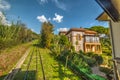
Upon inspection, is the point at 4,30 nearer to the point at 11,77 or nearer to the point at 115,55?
the point at 11,77

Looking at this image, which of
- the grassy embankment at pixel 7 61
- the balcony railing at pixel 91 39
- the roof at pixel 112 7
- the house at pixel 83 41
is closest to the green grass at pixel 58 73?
the grassy embankment at pixel 7 61

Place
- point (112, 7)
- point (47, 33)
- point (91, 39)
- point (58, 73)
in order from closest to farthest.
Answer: point (112, 7)
point (58, 73)
point (47, 33)
point (91, 39)

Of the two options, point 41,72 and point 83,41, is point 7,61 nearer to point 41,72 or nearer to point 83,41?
point 41,72

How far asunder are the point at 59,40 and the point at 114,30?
120 feet

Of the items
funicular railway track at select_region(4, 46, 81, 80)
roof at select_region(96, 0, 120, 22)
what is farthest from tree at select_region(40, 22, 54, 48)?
roof at select_region(96, 0, 120, 22)

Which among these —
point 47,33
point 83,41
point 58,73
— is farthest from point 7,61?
point 83,41

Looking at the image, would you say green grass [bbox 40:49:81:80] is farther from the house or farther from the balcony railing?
the balcony railing

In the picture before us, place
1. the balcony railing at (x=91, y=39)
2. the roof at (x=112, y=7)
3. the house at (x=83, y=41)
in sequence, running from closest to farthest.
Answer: the roof at (x=112, y=7)
the house at (x=83, y=41)
the balcony railing at (x=91, y=39)

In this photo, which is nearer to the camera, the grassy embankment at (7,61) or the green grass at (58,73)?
the green grass at (58,73)

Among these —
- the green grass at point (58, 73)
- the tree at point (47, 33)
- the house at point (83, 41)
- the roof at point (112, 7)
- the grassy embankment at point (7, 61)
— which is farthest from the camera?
the house at point (83, 41)

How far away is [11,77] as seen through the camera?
46.5 feet

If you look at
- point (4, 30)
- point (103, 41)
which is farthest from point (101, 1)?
point (103, 41)

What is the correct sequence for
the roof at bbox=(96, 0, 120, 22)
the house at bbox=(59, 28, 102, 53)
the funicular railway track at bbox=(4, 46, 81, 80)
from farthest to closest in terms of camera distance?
the house at bbox=(59, 28, 102, 53) → the funicular railway track at bbox=(4, 46, 81, 80) → the roof at bbox=(96, 0, 120, 22)

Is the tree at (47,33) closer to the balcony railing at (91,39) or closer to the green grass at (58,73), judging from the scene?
the balcony railing at (91,39)
